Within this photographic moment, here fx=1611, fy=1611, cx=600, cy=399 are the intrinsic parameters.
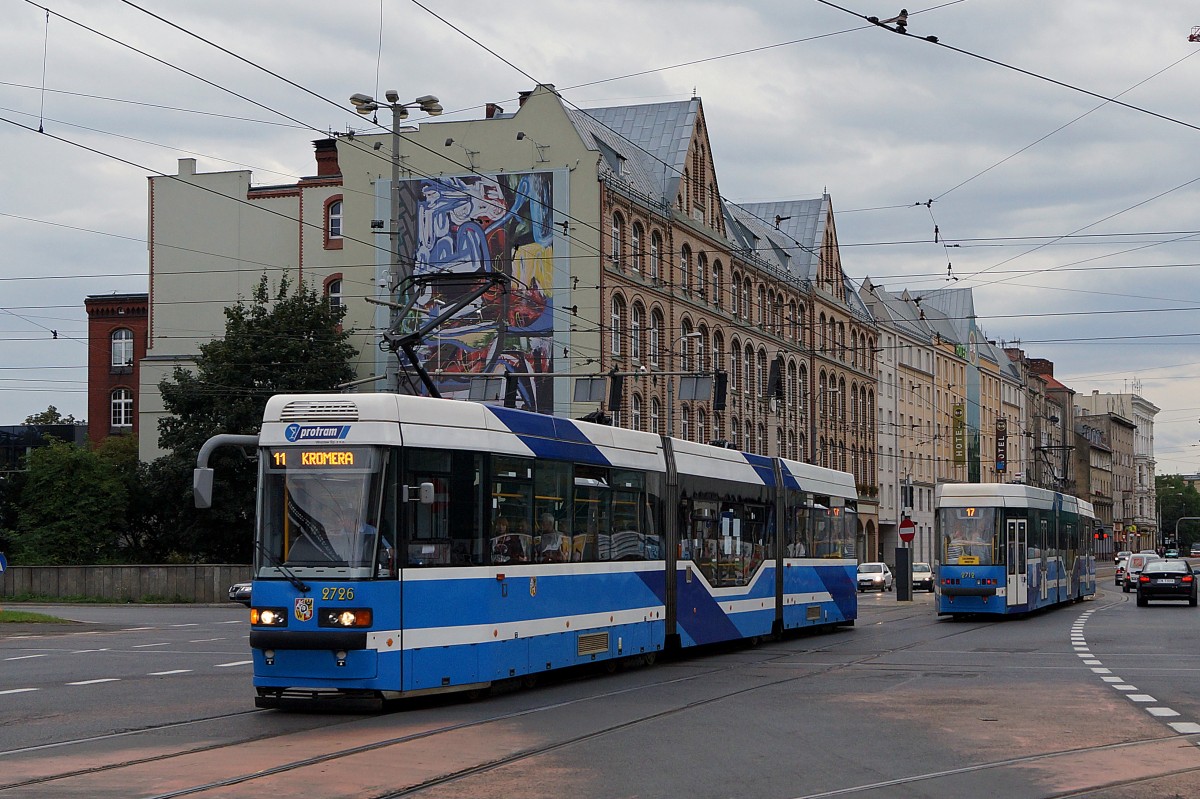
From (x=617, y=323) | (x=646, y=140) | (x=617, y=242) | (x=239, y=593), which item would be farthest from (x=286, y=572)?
(x=646, y=140)

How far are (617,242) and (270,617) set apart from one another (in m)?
43.8

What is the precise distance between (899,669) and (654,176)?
45.9 metres

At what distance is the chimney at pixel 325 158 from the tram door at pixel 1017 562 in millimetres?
38296

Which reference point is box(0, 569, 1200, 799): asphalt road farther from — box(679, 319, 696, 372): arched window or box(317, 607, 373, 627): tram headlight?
box(679, 319, 696, 372): arched window

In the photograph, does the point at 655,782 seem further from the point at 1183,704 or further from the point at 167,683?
the point at 167,683

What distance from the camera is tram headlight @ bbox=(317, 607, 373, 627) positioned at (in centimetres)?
1526

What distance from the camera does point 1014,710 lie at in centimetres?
1600

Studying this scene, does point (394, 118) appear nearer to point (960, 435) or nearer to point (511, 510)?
point (511, 510)

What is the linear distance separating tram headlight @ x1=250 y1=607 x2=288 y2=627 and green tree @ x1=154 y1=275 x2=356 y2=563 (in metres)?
40.3

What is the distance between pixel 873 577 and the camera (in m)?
67.1

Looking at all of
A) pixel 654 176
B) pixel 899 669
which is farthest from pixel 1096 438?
pixel 899 669

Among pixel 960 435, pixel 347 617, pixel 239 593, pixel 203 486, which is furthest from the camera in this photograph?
pixel 960 435

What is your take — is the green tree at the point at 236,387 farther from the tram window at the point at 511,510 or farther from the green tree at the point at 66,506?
the tram window at the point at 511,510

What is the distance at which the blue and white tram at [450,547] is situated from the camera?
1548cm
